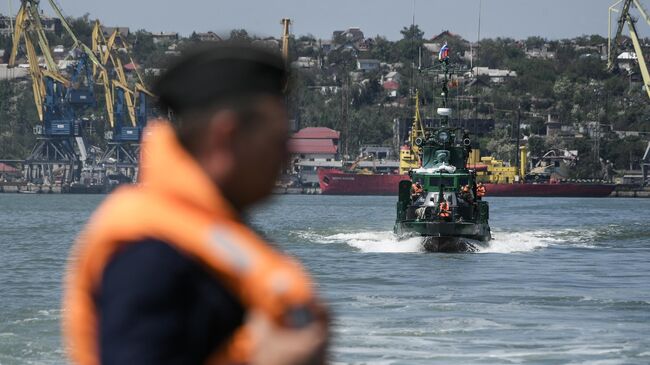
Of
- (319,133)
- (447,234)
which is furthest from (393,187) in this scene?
(447,234)

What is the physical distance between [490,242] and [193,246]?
131ft

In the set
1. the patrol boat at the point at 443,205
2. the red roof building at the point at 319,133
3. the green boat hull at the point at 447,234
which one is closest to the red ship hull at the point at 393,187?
the red roof building at the point at 319,133

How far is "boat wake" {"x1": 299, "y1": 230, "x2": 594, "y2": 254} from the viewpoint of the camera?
131 feet

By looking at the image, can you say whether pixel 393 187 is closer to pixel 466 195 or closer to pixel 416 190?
pixel 416 190

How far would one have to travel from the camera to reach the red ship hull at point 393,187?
13150 cm

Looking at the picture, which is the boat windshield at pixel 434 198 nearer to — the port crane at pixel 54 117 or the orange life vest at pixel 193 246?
the orange life vest at pixel 193 246

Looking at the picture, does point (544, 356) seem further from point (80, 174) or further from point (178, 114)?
point (80, 174)

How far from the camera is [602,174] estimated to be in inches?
6245

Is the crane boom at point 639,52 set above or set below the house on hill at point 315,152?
above

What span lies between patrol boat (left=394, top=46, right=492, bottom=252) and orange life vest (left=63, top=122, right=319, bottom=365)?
36.2 metres

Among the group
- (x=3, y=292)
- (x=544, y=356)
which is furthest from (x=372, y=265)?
(x=544, y=356)

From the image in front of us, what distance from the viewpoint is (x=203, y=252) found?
2383 millimetres

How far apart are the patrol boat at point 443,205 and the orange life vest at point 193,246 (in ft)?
119

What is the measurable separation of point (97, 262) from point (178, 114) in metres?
0.30
